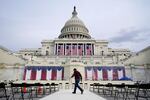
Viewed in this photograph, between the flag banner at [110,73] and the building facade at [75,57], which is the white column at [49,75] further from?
the flag banner at [110,73]

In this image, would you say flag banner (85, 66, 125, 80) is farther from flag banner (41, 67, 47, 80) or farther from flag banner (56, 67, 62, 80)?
flag banner (41, 67, 47, 80)

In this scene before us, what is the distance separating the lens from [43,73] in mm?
43531

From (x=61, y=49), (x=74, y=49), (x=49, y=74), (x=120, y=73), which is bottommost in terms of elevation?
(x=49, y=74)

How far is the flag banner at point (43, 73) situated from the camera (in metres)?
42.9

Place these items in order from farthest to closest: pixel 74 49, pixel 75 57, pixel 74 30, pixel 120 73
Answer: pixel 74 30 < pixel 74 49 < pixel 75 57 < pixel 120 73

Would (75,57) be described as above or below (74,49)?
below

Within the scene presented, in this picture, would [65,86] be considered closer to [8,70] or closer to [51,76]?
[51,76]

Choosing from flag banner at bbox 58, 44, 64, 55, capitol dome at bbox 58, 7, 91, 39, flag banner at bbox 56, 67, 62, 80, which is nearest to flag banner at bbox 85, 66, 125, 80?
flag banner at bbox 56, 67, 62, 80

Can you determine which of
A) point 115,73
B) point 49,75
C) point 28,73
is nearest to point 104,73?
point 115,73

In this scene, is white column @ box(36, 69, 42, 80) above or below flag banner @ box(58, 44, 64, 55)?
below

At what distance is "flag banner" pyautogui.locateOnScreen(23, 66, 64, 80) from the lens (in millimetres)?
42906

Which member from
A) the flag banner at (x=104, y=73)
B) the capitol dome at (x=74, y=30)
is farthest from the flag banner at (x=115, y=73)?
the capitol dome at (x=74, y=30)

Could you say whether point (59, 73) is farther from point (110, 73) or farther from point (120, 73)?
point (120, 73)

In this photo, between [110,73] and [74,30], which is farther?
[74,30]
